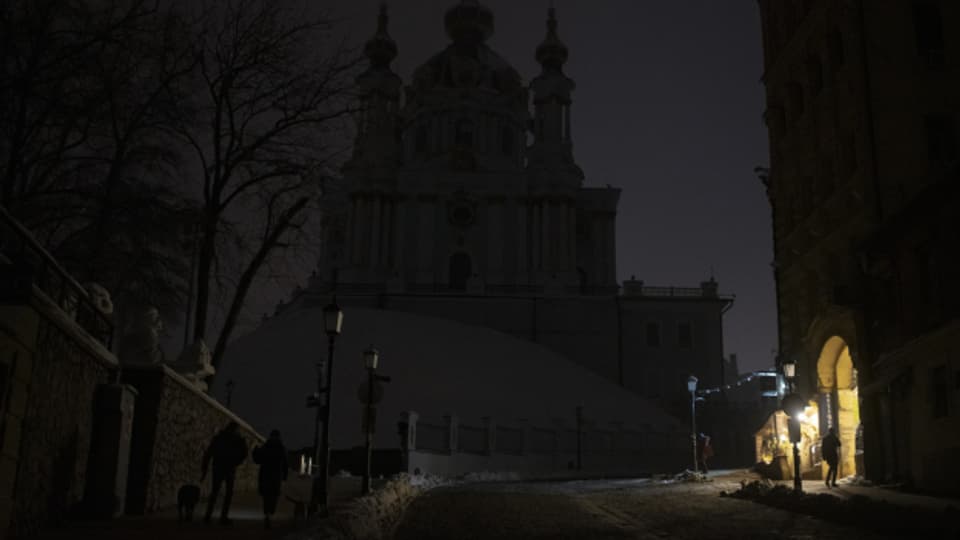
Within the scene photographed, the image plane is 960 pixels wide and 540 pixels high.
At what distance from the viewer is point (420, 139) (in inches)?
3238

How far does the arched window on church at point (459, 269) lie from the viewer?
7406cm

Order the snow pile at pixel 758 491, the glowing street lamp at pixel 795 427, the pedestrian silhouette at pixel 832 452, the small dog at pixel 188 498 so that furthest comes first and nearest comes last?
the pedestrian silhouette at pixel 832 452, the glowing street lamp at pixel 795 427, the snow pile at pixel 758 491, the small dog at pixel 188 498

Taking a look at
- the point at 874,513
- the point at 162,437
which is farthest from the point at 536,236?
the point at 162,437

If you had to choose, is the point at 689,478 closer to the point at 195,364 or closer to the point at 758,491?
the point at 758,491

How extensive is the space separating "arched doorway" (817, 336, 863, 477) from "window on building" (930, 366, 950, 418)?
6.36m

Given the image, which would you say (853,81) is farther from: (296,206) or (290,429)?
(290,429)

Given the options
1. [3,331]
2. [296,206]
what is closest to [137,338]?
[3,331]

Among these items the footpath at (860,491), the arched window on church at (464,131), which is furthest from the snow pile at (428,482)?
the arched window on church at (464,131)

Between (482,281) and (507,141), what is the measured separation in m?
16.1

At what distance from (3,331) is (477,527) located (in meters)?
7.37

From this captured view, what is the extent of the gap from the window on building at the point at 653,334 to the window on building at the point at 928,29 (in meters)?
44.7

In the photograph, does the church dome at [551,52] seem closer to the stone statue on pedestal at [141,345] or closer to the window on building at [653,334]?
the window on building at [653,334]

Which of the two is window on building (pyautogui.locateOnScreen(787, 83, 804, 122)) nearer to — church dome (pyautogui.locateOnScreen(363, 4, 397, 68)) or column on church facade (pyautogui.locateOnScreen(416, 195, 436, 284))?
column on church facade (pyautogui.locateOnScreen(416, 195, 436, 284))

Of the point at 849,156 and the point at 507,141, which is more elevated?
the point at 507,141
